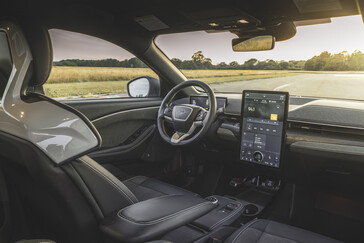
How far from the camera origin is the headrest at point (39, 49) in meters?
1.04

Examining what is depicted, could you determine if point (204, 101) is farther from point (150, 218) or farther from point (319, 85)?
point (150, 218)

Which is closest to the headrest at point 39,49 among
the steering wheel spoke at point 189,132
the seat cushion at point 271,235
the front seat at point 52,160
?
the front seat at point 52,160

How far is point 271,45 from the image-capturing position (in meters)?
2.63

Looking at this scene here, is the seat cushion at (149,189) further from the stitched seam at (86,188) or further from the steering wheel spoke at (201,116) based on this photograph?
the stitched seam at (86,188)

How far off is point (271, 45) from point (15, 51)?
7.18 ft

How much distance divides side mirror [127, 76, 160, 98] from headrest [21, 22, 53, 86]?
203 centimetres

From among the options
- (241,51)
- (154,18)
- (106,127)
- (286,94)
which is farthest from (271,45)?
(106,127)

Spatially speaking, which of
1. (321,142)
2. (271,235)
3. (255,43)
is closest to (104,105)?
(255,43)

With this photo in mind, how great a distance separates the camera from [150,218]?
3.87ft

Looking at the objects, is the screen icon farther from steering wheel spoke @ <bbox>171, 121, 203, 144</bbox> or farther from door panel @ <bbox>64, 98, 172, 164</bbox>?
door panel @ <bbox>64, 98, 172, 164</bbox>

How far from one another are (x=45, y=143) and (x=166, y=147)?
221cm

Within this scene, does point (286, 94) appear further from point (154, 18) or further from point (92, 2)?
point (92, 2)

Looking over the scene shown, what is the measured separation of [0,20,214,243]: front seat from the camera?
3.29 feet

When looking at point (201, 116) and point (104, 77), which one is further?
point (104, 77)
